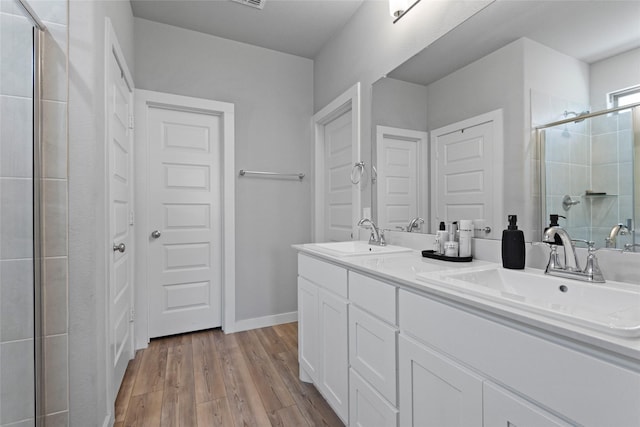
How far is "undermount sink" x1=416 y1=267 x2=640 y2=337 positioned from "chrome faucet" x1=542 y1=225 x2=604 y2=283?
0.04 metres

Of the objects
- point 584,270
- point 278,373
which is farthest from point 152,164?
point 584,270

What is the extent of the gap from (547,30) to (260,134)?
2230 millimetres

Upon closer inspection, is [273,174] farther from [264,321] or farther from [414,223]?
[414,223]

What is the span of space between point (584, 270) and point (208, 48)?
2.96 metres

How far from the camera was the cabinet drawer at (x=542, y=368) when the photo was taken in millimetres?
550

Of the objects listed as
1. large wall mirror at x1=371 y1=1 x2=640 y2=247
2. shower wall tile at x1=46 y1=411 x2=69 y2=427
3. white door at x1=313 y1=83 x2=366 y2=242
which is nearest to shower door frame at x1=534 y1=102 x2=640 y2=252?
large wall mirror at x1=371 y1=1 x2=640 y2=247

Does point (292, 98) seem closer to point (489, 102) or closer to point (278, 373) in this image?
point (489, 102)

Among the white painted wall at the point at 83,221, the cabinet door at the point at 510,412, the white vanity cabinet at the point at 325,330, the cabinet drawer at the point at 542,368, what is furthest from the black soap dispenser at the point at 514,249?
the white painted wall at the point at 83,221

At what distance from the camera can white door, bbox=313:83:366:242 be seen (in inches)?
92.4

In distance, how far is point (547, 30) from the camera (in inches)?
44.7

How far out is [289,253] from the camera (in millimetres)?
3029

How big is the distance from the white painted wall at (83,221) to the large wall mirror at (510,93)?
5.12 feet

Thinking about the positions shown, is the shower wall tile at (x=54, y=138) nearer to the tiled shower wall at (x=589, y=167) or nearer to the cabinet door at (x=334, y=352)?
the cabinet door at (x=334, y=352)

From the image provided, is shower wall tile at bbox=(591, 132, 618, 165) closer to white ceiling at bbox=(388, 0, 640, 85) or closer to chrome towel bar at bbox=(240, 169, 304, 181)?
white ceiling at bbox=(388, 0, 640, 85)
